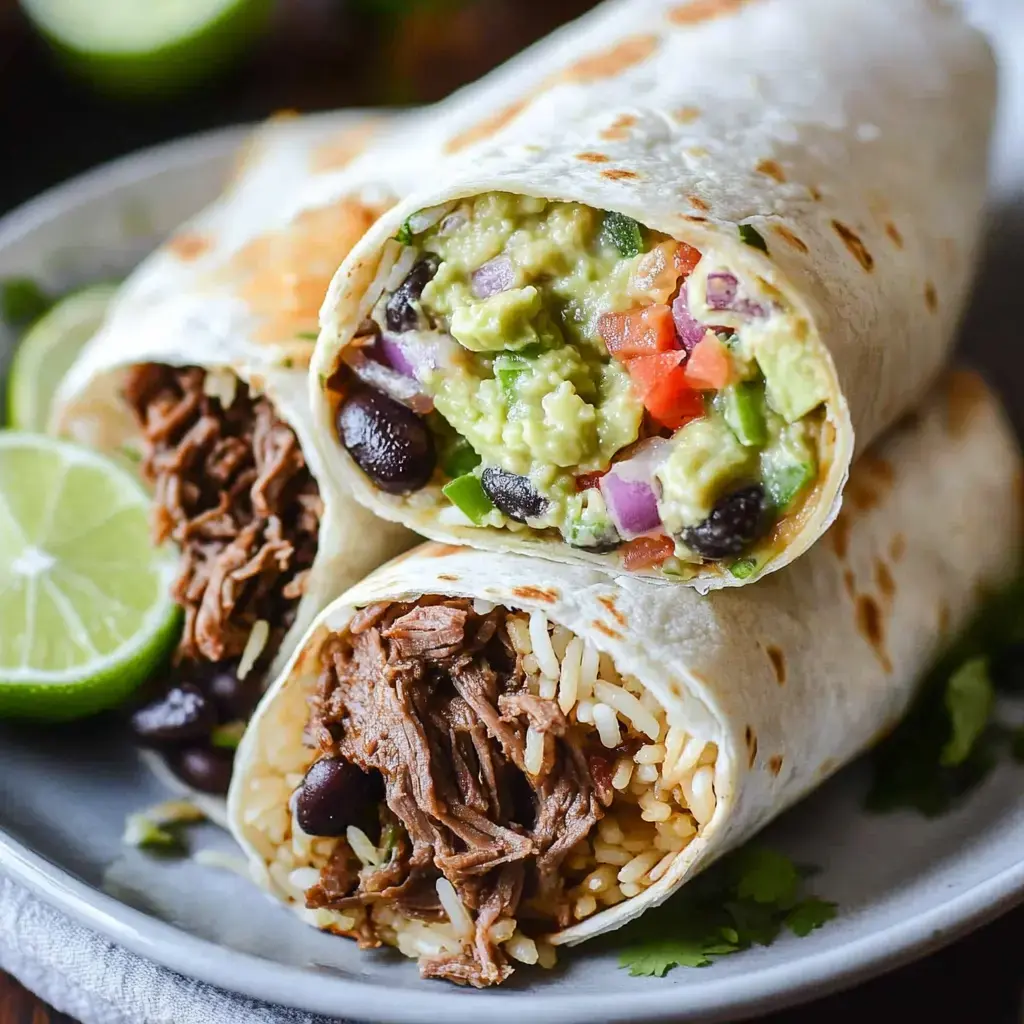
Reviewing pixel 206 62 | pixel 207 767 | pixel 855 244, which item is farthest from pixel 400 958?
pixel 206 62

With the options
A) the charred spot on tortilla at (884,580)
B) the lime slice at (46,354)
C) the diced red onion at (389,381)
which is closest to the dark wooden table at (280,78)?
the lime slice at (46,354)

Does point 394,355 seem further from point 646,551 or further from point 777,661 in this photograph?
point 777,661

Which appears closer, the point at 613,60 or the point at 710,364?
the point at 710,364

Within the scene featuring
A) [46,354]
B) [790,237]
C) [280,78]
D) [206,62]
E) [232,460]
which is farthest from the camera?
[280,78]

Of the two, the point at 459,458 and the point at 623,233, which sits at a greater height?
the point at 623,233

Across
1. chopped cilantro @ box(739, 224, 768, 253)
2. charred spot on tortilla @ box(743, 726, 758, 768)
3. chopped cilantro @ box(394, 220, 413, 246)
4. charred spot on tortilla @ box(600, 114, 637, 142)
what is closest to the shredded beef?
charred spot on tortilla @ box(743, 726, 758, 768)

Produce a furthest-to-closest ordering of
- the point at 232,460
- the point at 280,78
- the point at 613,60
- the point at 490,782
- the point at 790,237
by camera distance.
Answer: the point at 280,78
the point at 613,60
the point at 232,460
the point at 490,782
the point at 790,237
